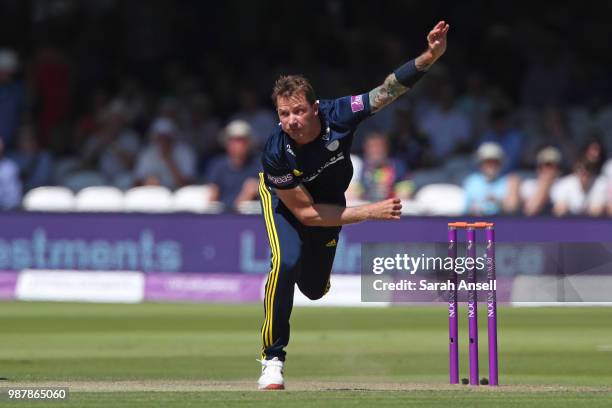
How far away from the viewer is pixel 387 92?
7.08 meters

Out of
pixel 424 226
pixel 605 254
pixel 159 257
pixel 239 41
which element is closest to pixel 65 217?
pixel 159 257

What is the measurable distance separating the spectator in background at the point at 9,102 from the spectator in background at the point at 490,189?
536 cm

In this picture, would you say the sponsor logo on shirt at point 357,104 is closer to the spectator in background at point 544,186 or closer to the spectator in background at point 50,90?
the spectator in background at point 544,186

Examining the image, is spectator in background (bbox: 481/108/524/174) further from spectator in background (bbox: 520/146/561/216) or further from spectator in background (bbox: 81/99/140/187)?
spectator in background (bbox: 81/99/140/187)

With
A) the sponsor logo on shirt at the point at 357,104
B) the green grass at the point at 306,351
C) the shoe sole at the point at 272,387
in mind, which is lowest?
the shoe sole at the point at 272,387

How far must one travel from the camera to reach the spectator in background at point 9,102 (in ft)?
51.0

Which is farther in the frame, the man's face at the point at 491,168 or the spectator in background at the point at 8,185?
the spectator in background at the point at 8,185

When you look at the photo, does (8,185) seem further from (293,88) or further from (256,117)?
(293,88)

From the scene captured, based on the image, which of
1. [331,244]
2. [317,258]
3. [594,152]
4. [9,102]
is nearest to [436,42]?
[331,244]

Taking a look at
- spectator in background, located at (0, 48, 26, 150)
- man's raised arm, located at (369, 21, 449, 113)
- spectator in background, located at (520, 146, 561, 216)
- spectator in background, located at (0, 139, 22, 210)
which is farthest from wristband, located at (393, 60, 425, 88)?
spectator in background, located at (0, 48, 26, 150)

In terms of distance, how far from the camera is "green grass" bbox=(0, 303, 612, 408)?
6.88 m

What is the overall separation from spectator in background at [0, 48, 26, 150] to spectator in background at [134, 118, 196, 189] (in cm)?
172

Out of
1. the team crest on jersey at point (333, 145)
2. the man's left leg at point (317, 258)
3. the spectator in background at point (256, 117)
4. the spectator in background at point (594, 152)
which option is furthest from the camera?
the spectator in background at point (256, 117)

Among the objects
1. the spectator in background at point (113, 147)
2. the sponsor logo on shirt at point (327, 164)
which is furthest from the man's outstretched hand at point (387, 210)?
the spectator in background at point (113, 147)
